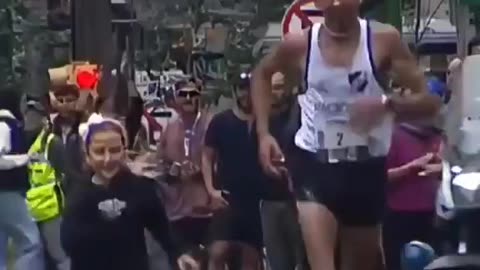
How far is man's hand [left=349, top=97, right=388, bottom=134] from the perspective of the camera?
23.8 feet

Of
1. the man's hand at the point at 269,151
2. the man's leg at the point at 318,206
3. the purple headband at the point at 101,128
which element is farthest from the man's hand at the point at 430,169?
the purple headband at the point at 101,128

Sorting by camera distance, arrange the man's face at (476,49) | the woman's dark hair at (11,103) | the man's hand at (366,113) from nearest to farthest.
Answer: the man's hand at (366,113)
the man's face at (476,49)
the woman's dark hair at (11,103)

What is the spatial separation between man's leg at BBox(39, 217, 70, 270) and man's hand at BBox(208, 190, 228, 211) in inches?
51.8

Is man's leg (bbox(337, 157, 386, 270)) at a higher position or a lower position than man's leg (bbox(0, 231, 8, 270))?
higher

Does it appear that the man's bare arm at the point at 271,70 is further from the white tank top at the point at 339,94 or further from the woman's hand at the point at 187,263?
the woman's hand at the point at 187,263

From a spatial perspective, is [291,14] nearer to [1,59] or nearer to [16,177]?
[16,177]

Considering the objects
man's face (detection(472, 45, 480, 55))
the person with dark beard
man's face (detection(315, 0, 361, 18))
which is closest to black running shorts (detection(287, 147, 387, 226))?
man's face (detection(315, 0, 361, 18))

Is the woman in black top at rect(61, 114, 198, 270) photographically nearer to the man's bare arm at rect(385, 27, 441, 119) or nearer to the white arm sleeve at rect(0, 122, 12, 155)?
the man's bare arm at rect(385, 27, 441, 119)

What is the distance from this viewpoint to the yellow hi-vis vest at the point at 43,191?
1067cm

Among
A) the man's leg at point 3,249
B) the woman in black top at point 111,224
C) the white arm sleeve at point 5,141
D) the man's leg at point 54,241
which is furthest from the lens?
the man's leg at point 54,241

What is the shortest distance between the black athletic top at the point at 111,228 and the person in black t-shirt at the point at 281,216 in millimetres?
1080

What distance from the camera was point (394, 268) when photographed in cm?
903

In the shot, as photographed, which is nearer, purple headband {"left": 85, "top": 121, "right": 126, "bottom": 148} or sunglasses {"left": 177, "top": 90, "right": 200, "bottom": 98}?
purple headband {"left": 85, "top": 121, "right": 126, "bottom": 148}

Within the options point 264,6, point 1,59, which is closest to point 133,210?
point 1,59
